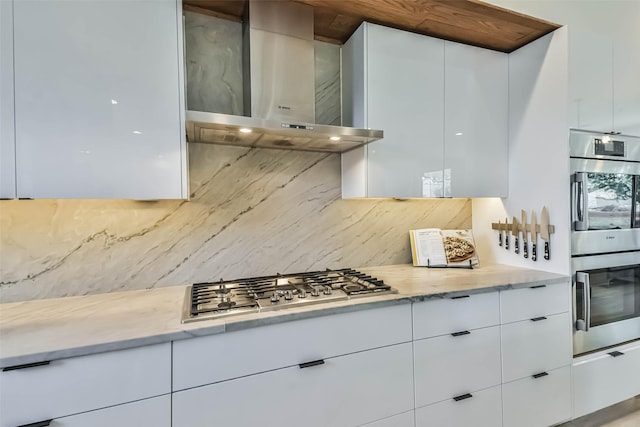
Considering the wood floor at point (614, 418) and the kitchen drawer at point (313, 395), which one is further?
the wood floor at point (614, 418)

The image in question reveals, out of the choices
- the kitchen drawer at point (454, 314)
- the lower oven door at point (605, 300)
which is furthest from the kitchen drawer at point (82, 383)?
the lower oven door at point (605, 300)

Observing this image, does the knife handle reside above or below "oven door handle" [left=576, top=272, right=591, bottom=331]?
above

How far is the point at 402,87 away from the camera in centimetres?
185

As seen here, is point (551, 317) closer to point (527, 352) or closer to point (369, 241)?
point (527, 352)

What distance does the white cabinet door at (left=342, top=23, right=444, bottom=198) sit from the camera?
1792 millimetres

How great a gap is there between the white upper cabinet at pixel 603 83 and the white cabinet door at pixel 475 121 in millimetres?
372

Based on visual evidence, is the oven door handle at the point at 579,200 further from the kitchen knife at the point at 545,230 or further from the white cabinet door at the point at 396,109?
the white cabinet door at the point at 396,109

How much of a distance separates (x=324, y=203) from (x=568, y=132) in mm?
1467

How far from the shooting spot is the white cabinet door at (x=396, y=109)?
70.6 inches

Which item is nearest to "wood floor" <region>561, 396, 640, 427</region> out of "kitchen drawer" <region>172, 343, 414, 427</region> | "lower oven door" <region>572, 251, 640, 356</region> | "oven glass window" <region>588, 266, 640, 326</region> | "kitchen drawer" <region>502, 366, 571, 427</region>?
"kitchen drawer" <region>502, 366, 571, 427</region>

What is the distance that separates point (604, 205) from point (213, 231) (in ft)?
7.67

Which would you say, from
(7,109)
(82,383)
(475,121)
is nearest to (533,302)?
(475,121)

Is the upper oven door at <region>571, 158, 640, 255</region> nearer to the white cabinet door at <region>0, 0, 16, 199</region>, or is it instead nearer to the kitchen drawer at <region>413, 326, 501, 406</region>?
the kitchen drawer at <region>413, 326, 501, 406</region>

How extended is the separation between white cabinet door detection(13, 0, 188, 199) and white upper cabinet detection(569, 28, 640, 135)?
214cm
